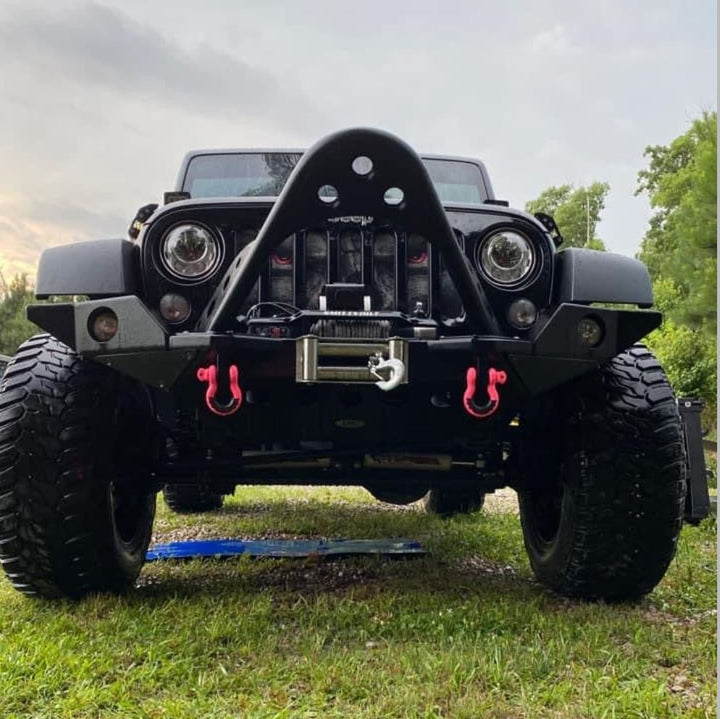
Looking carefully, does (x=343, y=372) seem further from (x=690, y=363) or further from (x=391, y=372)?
(x=690, y=363)

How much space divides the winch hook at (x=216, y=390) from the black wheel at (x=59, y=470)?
0.60 m

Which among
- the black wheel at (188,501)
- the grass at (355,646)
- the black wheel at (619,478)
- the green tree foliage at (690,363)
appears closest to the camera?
the grass at (355,646)

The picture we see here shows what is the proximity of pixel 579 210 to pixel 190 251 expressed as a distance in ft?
159

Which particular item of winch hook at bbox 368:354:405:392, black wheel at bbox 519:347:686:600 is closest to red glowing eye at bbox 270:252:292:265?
winch hook at bbox 368:354:405:392

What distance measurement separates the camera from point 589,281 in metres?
2.79

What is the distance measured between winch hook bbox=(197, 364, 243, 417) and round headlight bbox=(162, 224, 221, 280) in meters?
0.50

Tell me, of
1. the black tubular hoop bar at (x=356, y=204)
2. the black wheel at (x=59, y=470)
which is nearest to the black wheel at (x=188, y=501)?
the black wheel at (x=59, y=470)

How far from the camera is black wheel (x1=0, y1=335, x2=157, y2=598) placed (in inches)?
110

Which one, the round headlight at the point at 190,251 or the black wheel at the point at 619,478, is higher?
the round headlight at the point at 190,251

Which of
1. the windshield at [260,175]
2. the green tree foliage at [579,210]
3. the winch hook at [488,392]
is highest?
the green tree foliage at [579,210]

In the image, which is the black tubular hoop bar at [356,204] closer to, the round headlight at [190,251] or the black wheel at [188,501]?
the round headlight at [190,251]

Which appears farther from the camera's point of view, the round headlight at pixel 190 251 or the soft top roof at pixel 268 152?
the soft top roof at pixel 268 152

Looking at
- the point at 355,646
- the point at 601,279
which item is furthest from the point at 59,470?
the point at 601,279

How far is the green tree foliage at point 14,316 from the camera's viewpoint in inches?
1642
